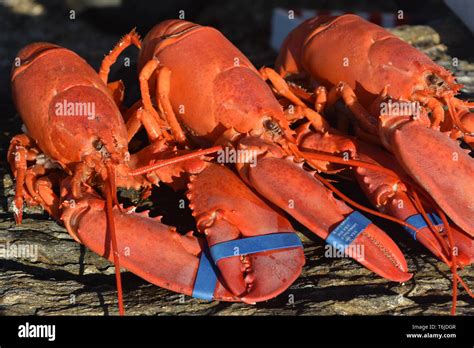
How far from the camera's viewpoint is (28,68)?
170 inches

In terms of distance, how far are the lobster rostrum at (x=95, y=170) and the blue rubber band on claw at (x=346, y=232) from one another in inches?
9.8

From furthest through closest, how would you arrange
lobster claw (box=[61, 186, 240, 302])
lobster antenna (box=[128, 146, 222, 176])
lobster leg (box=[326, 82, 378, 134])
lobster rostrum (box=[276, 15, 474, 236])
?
lobster leg (box=[326, 82, 378, 134]) < lobster antenna (box=[128, 146, 222, 176]) < lobster rostrum (box=[276, 15, 474, 236]) < lobster claw (box=[61, 186, 240, 302])

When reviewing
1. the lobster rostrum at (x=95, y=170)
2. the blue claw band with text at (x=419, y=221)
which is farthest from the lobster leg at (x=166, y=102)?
the blue claw band with text at (x=419, y=221)

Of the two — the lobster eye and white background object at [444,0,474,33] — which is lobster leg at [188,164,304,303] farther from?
white background object at [444,0,474,33]

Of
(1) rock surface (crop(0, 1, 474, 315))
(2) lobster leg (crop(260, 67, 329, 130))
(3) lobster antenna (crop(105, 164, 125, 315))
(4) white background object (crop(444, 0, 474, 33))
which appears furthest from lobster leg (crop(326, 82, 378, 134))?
(4) white background object (crop(444, 0, 474, 33))

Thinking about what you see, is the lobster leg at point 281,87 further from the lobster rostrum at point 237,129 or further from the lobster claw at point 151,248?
the lobster claw at point 151,248

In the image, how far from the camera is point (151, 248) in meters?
3.39

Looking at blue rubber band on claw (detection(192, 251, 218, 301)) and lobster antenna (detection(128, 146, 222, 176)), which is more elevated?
lobster antenna (detection(128, 146, 222, 176))

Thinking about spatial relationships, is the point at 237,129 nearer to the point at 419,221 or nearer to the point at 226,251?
the point at 226,251

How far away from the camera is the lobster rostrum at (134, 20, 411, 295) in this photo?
11.0 ft

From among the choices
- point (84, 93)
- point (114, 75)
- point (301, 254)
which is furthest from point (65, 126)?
point (114, 75)

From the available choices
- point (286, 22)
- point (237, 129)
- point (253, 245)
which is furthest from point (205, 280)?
point (286, 22)

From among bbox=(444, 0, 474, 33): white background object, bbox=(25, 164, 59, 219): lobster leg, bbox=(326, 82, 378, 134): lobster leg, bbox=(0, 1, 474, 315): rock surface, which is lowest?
bbox=(0, 1, 474, 315): rock surface

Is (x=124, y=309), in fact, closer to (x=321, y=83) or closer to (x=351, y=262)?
(x=351, y=262)
